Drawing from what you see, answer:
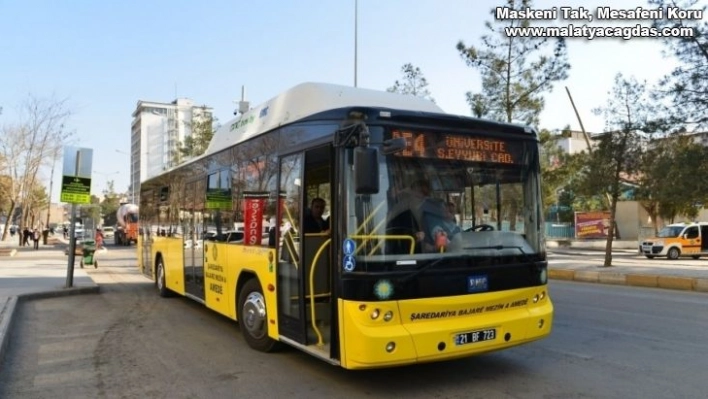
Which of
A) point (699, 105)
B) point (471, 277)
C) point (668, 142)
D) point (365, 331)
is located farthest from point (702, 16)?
point (365, 331)

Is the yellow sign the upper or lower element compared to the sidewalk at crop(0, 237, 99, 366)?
upper

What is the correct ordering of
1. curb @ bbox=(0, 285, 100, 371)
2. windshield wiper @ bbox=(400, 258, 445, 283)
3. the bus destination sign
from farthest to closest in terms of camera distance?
curb @ bbox=(0, 285, 100, 371) < the bus destination sign < windshield wiper @ bbox=(400, 258, 445, 283)

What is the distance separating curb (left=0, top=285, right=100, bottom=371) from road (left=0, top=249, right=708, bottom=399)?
0.19m

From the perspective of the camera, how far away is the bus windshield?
5.33 m

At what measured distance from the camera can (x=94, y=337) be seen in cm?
840

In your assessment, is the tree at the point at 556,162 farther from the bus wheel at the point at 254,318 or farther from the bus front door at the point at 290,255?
the bus front door at the point at 290,255

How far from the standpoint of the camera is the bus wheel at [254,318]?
23.5 ft

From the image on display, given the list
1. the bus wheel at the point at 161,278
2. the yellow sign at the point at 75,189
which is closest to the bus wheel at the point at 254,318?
the bus wheel at the point at 161,278

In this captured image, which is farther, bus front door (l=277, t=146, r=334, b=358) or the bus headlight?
bus front door (l=277, t=146, r=334, b=358)

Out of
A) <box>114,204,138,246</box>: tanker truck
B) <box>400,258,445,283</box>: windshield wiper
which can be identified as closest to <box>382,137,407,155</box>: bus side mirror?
<box>400,258,445,283</box>: windshield wiper

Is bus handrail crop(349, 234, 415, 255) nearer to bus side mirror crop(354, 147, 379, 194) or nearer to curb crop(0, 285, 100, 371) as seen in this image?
bus side mirror crop(354, 147, 379, 194)

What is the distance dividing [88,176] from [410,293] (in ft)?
36.0

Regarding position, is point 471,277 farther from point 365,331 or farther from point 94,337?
point 94,337

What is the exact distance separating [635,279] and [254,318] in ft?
41.5
